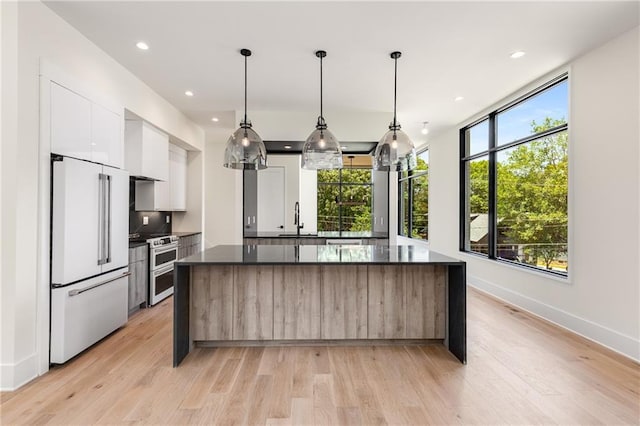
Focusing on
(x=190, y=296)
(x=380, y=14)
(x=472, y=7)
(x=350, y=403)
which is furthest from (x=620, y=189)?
(x=190, y=296)

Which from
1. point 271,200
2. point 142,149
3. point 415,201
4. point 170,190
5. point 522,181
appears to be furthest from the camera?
point 415,201

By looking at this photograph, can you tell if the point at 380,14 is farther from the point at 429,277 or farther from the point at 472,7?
the point at 429,277

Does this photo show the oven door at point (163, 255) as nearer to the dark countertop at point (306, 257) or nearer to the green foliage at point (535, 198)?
the dark countertop at point (306, 257)

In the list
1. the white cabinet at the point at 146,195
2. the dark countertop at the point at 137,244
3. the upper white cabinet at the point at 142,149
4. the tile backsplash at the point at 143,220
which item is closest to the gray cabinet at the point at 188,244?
the tile backsplash at the point at 143,220

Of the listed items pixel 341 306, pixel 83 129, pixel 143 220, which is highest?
pixel 83 129

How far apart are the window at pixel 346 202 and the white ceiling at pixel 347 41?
5272 millimetres

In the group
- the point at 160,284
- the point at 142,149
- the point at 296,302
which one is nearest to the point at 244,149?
the point at 296,302

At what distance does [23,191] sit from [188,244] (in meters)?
3.22

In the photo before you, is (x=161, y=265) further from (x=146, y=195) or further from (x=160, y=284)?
(x=146, y=195)

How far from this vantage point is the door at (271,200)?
22.0ft

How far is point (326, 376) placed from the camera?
8.36 ft

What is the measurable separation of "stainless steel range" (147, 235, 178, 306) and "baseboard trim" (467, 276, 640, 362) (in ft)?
15.0

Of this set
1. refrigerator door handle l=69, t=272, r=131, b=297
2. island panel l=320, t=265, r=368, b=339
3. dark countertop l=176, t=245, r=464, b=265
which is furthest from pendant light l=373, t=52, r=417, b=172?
refrigerator door handle l=69, t=272, r=131, b=297

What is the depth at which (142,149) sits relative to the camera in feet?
14.2
